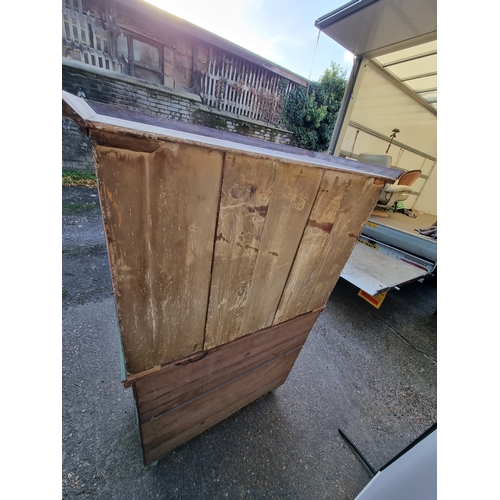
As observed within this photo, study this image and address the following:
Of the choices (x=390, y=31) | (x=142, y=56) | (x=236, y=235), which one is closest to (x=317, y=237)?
(x=236, y=235)

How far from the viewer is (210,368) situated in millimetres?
972

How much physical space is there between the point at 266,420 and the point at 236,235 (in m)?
1.51

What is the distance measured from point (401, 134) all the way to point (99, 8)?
700cm

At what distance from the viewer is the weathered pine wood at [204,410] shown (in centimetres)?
101

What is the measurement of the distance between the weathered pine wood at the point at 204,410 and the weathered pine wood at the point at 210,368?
7cm

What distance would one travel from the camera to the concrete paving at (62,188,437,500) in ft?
3.87

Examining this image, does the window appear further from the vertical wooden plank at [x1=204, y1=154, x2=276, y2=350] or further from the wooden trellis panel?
the vertical wooden plank at [x1=204, y1=154, x2=276, y2=350]

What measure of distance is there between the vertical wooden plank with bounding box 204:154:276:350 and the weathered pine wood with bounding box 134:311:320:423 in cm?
12

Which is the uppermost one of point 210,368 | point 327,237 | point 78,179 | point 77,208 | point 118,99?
point 118,99

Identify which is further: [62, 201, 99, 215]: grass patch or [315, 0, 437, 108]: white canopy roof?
[62, 201, 99, 215]: grass patch

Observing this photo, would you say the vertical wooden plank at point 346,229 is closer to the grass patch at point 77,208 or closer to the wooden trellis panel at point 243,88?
the grass patch at point 77,208

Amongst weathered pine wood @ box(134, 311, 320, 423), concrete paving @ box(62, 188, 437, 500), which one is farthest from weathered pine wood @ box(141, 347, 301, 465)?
concrete paving @ box(62, 188, 437, 500)

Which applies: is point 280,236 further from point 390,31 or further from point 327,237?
point 390,31

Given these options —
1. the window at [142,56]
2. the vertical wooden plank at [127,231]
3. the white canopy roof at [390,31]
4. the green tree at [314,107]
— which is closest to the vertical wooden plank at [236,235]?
the vertical wooden plank at [127,231]
